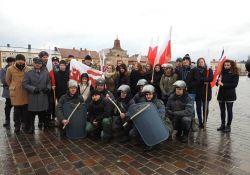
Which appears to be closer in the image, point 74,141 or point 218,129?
point 74,141

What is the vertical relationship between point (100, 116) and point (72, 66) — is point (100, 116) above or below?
below

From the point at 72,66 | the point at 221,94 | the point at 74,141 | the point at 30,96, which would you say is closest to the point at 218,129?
the point at 221,94

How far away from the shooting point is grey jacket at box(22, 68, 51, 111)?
5.54 m

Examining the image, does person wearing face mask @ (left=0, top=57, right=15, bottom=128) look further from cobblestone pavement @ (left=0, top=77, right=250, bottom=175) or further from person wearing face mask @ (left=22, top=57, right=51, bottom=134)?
person wearing face mask @ (left=22, top=57, right=51, bottom=134)

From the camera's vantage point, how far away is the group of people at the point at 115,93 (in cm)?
514

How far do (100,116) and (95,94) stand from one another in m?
0.55

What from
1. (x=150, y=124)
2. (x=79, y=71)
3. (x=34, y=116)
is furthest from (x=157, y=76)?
(x=34, y=116)

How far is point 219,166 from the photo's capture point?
3791 millimetres

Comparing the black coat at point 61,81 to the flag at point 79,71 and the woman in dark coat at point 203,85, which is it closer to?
the flag at point 79,71

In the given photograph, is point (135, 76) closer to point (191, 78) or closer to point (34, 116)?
point (191, 78)

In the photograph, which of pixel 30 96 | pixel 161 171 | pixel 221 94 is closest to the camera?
pixel 161 171

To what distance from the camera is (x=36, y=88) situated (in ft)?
18.1

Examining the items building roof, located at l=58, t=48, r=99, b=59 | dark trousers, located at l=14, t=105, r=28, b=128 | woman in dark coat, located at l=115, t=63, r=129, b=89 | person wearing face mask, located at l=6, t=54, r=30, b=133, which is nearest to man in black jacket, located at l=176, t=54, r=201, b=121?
woman in dark coat, located at l=115, t=63, r=129, b=89

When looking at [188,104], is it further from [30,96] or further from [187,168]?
[30,96]
